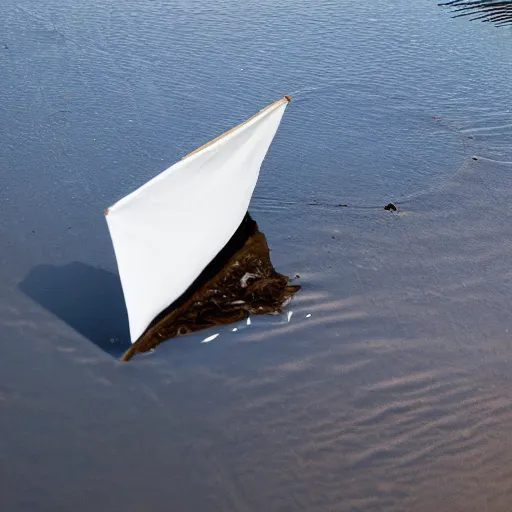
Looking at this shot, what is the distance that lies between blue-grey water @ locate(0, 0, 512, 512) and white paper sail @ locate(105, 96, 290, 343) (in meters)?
0.57

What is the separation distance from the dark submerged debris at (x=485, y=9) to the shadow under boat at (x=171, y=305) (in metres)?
8.96

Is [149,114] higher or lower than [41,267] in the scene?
higher

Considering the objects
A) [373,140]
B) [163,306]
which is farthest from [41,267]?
[373,140]

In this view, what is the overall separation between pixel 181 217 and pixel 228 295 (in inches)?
38.6

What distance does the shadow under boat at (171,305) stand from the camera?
5.88 meters

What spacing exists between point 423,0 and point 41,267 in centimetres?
1050

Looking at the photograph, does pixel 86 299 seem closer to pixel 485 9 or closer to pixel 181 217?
pixel 181 217

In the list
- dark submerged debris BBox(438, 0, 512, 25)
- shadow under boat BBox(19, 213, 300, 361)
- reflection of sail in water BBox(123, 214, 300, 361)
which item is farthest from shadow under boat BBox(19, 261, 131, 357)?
dark submerged debris BBox(438, 0, 512, 25)

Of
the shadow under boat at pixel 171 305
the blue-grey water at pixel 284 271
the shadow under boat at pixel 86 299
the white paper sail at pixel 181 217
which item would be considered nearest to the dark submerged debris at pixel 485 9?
the blue-grey water at pixel 284 271

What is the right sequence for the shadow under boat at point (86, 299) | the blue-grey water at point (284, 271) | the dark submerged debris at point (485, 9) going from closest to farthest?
the blue-grey water at point (284, 271) < the shadow under boat at point (86, 299) < the dark submerged debris at point (485, 9)

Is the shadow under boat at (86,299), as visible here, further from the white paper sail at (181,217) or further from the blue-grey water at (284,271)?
the white paper sail at (181,217)

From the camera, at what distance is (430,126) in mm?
9391

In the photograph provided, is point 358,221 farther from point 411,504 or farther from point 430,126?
point 411,504

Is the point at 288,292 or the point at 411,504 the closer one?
the point at 411,504
